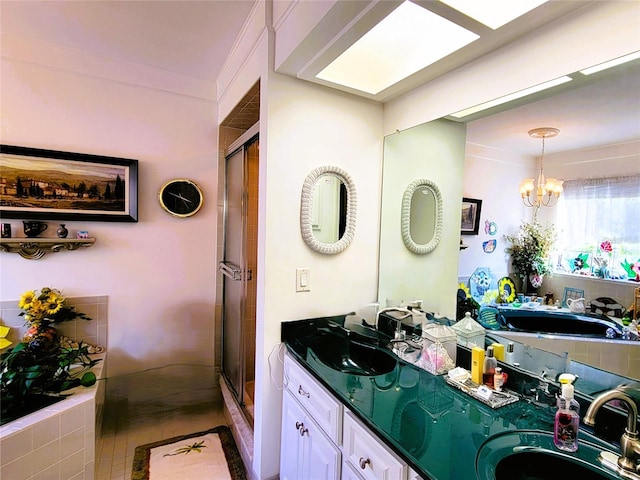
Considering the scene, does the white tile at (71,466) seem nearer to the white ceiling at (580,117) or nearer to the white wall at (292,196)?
the white wall at (292,196)

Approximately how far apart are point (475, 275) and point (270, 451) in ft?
4.56

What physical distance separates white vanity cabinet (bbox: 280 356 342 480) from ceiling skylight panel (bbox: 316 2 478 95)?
1.45 meters

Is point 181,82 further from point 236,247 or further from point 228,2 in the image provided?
point 236,247

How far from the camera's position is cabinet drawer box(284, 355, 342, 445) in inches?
46.6

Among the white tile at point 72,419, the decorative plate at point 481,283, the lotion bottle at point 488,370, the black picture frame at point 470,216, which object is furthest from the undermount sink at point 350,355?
the white tile at point 72,419

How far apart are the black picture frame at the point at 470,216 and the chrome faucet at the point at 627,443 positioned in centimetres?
78

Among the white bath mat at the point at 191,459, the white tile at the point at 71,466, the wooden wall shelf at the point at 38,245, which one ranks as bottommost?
the white bath mat at the point at 191,459

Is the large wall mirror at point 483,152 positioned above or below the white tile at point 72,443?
above

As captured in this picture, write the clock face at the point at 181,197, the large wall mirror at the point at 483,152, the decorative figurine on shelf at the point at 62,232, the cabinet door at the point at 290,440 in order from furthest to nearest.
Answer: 1. the clock face at the point at 181,197
2. the decorative figurine on shelf at the point at 62,232
3. the cabinet door at the point at 290,440
4. the large wall mirror at the point at 483,152

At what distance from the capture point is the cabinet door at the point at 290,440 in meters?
1.45

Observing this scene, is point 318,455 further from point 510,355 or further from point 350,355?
point 510,355

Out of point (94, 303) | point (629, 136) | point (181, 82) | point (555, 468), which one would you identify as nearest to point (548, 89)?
point (629, 136)

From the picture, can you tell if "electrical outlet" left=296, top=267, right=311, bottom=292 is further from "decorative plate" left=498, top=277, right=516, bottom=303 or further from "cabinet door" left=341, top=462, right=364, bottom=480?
"decorative plate" left=498, top=277, right=516, bottom=303

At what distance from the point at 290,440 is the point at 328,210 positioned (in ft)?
3.85
